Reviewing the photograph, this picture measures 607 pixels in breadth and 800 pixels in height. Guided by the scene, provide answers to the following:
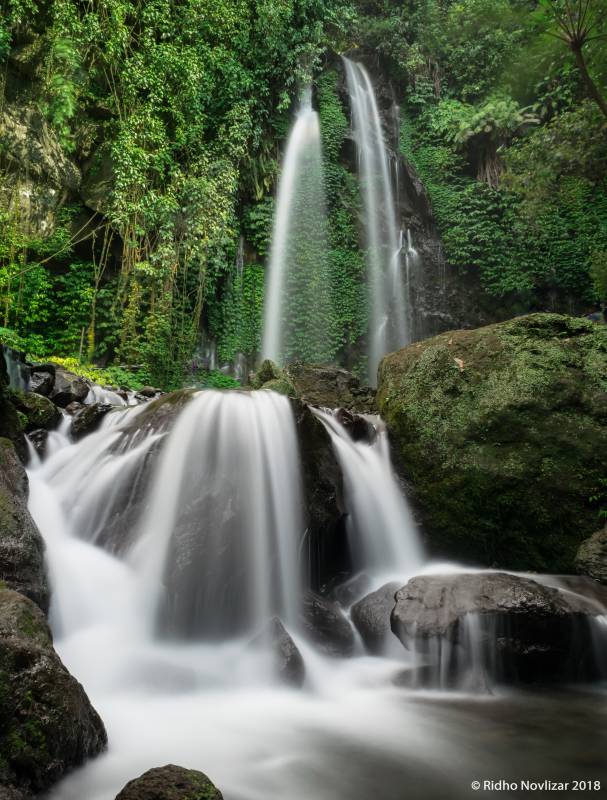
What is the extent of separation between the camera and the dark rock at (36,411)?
Result: 6.00m

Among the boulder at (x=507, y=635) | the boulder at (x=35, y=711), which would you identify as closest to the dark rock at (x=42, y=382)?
the boulder at (x=35, y=711)

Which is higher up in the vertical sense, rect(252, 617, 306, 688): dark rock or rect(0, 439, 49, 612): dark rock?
rect(0, 439, 49, 612): dark rock

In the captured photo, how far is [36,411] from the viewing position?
6.07m

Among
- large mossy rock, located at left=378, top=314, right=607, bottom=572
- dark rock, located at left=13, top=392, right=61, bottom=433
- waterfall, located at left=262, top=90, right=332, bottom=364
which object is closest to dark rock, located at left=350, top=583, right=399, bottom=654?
large mossy rock, located at left=378, top=314, right=607, bottom=572

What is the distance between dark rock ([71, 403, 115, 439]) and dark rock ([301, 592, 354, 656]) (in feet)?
10.5

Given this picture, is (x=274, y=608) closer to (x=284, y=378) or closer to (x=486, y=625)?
(x=486, y=625)

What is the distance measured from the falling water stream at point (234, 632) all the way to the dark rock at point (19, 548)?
0.37 meters

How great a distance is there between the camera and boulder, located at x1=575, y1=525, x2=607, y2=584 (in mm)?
4820

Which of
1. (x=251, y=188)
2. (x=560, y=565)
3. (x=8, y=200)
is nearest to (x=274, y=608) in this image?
(x=560, y=565)

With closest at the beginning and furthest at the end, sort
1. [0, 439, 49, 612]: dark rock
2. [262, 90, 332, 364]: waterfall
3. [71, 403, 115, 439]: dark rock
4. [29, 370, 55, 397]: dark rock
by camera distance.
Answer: [0, 439, 49, 612]: dark rock < [71, 403, 115, 439]: dark rock < [29, 370, 55, 397]: dark rock < [262, 90, 332, 364]: waterfall

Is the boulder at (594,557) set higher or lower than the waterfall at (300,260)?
lower

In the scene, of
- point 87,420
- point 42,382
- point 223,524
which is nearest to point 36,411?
point 87,420

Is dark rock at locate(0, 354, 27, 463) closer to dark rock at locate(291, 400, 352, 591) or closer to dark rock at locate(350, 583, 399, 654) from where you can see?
dark rock at locate(291, 400, 352, 591)

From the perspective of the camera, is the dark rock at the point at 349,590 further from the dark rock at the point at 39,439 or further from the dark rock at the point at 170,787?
the dark rock at the point at 39,439
